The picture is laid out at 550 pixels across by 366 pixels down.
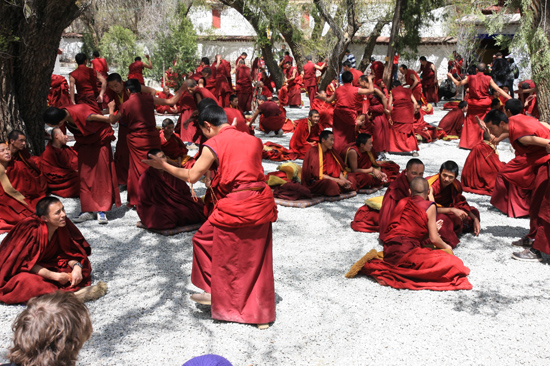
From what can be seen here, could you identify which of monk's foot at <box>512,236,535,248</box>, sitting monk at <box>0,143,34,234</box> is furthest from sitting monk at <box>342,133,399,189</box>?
sitting monk at <box>0,143,34,234</box>

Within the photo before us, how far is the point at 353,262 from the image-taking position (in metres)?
4.57

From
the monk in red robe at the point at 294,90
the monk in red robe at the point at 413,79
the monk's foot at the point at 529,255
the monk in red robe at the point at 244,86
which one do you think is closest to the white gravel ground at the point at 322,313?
the monk's foot at the point at 529,255

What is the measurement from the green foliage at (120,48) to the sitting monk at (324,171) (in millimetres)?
12463

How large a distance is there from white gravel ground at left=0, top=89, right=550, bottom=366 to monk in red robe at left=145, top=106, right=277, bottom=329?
0.18 meters

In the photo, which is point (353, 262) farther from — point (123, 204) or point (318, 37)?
point (318, 37)

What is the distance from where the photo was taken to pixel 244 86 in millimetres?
13828

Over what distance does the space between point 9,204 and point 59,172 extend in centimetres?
129

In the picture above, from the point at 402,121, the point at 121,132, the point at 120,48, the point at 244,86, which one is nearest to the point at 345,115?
the point at 402,121

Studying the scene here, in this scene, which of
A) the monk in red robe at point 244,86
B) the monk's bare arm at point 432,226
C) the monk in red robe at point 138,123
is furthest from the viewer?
the monk in red robe at point 244,86

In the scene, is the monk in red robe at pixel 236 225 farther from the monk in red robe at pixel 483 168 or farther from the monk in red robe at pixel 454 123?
the monk in red robe at pixel 454 123

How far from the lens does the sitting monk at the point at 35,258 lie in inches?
144

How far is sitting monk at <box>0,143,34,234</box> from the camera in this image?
503cm

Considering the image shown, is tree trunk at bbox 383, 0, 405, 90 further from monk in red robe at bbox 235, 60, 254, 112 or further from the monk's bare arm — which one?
the monk's bare arm

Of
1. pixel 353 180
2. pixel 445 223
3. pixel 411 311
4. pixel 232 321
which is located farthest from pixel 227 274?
pixel 353 180
